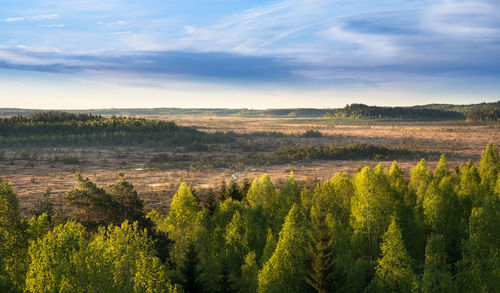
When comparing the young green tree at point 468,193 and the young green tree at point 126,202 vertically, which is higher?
the young green tree at point 126,202

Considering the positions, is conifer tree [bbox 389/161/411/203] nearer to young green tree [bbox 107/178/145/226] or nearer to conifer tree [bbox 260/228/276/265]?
conifer tree [bbox 260/228/276/265]

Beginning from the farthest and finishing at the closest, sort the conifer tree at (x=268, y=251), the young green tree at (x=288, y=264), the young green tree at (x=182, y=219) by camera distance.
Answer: the young green tree at (x=182, y=219)
the conifer tree at (x=268, y=251)
the young green tree at (x=288, y=264)

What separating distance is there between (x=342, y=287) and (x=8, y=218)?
81.5 ft

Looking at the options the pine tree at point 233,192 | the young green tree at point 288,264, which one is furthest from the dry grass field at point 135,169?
the young green tree at point 288,264

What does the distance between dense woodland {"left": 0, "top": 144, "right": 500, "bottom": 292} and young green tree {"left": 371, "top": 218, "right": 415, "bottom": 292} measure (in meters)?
0.08

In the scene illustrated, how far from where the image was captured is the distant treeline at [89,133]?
435ft

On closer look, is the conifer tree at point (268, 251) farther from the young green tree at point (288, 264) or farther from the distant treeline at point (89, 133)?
the distant treeline at point (89, 133)

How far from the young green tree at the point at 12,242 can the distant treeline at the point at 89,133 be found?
105 metres

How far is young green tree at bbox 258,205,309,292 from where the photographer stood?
30.4 m

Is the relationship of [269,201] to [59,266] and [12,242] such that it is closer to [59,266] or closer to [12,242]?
[12,242]

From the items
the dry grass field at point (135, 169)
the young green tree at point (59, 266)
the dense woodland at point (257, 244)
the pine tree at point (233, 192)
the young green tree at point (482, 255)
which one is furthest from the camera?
the dry grass field at point (135, 169)

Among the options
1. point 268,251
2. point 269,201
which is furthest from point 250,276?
point 269,201

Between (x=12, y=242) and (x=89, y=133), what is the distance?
120666mm

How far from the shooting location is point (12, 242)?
1165 inches
